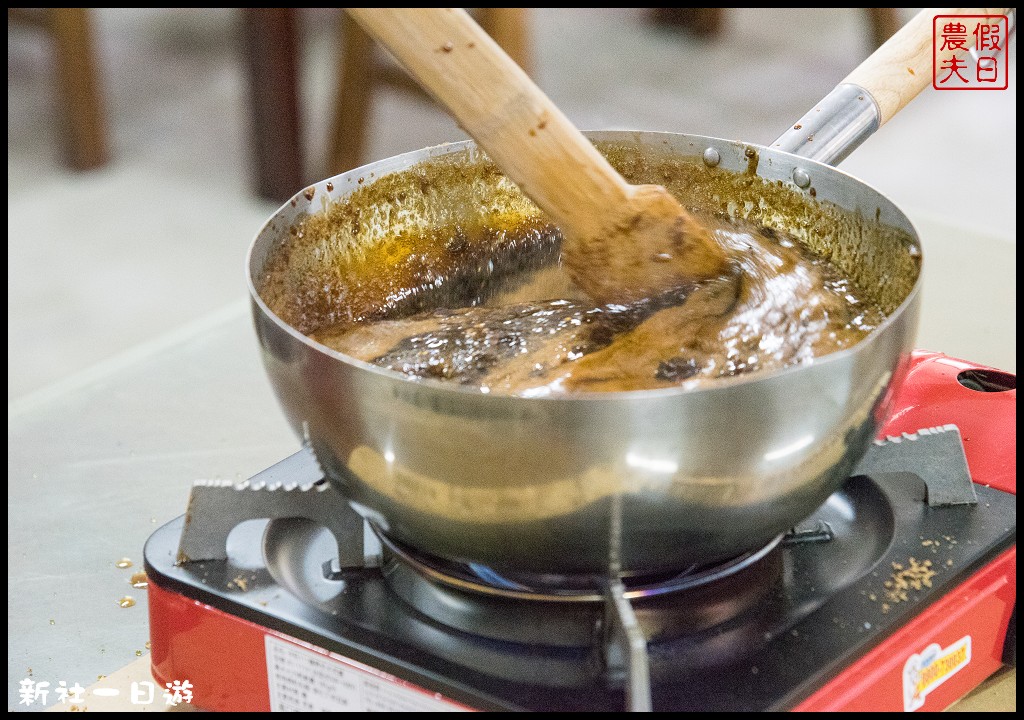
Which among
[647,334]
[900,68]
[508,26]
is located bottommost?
[508,26]

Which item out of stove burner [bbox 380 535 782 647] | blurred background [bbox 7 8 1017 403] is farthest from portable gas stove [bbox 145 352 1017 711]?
blurred background [bbox 7 8 1017 403]

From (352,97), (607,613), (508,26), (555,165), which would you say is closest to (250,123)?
(352,97)

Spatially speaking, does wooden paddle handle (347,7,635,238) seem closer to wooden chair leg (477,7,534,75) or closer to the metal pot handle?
the metal pot handle

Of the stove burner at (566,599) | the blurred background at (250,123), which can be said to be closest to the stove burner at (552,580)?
the stove burner at (566,599)

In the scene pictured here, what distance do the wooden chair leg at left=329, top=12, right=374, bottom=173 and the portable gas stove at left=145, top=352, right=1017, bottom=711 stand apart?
2.10m

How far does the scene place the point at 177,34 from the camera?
4039mm

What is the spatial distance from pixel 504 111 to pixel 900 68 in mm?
406

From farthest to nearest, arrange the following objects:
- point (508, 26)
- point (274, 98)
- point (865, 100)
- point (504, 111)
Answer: point (274, 98) < point (508, 26) < point (865, 100) < point (504, 111)

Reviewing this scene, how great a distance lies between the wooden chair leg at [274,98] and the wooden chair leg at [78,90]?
0.48 m

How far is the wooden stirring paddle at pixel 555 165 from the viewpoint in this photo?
75cm

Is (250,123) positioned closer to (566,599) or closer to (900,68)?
(900,68)

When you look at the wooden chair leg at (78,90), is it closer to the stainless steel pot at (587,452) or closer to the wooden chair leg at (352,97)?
the wooden chair leg at (352,97)

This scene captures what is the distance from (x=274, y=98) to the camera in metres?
2.91

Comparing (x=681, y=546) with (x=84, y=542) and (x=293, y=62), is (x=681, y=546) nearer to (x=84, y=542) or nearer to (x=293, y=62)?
(x=84, y=542)
